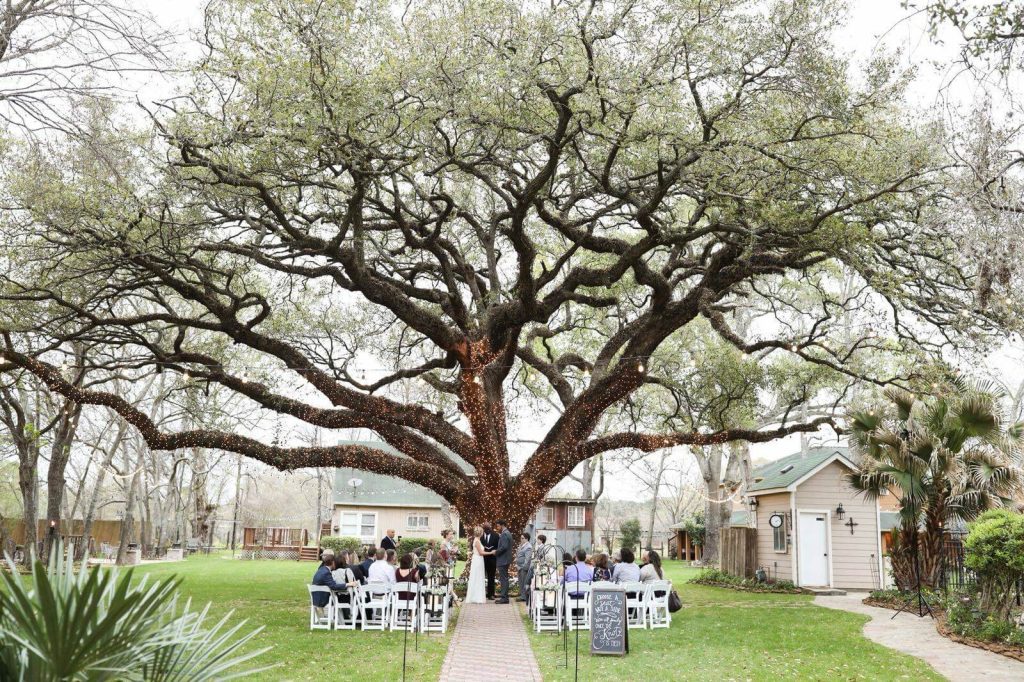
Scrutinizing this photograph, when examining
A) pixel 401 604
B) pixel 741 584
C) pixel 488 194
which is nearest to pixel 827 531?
pixel 741 584

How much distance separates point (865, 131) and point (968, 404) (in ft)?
18.0

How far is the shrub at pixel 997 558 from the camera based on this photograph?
11.1m

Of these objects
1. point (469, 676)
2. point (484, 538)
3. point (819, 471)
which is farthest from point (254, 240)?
point (819, 471)

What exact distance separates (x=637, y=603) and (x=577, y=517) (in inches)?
730

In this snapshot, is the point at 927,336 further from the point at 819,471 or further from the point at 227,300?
the point at 227,300

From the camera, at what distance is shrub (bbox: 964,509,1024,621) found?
11055 millimetres

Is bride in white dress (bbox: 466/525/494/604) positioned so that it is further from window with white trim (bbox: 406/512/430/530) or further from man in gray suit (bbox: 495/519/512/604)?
window with white trim (bbox: 406/512/430/530)

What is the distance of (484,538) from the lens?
1639 cm

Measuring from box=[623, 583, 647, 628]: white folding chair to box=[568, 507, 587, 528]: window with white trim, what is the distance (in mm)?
17595

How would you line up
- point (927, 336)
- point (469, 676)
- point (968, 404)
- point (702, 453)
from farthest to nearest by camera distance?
point (702, 453), point (927, 336), point (968, 404), point (469, 676)

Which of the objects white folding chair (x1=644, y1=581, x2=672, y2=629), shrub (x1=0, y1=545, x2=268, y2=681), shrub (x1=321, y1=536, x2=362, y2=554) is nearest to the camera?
shrub (x1=0, y1=545, x2=268, y2=681)

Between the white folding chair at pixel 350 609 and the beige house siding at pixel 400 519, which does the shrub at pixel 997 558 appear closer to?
the white folding chair at pixel 350 609

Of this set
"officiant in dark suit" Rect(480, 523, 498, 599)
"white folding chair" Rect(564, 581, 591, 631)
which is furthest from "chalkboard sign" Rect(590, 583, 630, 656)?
"officiant in dark suit" Rect(480, 523, 498, 599)

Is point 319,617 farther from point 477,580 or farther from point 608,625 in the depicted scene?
point 608,625
